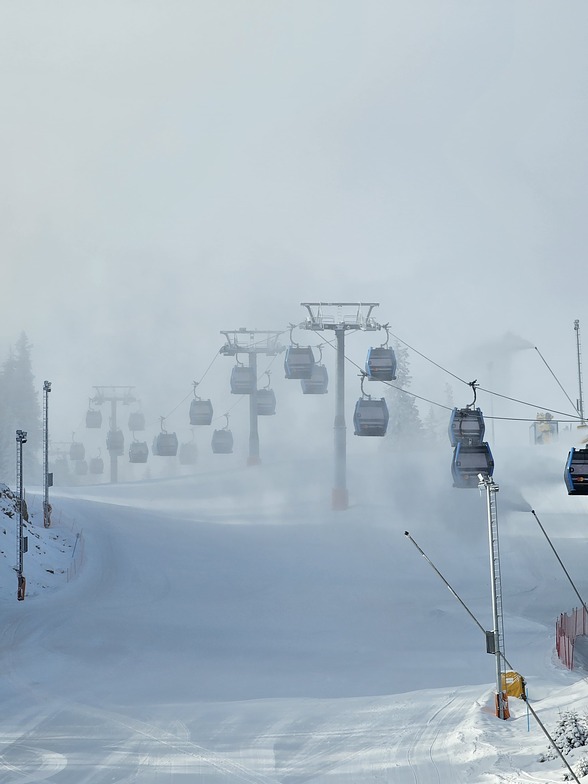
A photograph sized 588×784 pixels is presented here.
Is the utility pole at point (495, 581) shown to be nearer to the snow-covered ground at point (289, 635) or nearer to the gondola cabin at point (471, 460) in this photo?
the snow-covered ground at point (289, 635)

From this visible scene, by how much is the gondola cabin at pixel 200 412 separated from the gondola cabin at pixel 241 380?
102 inches

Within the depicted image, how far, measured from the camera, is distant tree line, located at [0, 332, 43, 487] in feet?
279

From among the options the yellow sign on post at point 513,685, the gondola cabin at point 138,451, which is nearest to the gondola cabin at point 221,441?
the gondola cabin at point 138,451

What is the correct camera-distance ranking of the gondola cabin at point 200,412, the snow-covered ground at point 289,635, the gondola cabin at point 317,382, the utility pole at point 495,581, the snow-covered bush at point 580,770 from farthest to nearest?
the gondola cabin at point 200,412, the gondola cabin at point 317,382, the utility pole at point 495,581, the snow-covered ground at point 289,635, the snow-covered bush at point 580,770

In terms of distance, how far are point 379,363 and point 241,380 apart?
16.7m

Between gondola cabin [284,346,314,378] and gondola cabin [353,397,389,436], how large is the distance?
5373 mm

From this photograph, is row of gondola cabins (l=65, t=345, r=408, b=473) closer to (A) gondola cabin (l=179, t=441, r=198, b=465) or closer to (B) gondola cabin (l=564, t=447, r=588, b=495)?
(A) gondola cabin (l=179, t=441, r=198, b=465)

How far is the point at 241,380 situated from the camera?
170 feet

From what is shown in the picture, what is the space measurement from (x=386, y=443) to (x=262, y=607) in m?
44.3

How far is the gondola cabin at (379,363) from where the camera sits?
3628 centimetres

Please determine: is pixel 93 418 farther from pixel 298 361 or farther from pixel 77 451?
pixel 298 361

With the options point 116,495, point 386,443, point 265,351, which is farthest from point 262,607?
point 386,443

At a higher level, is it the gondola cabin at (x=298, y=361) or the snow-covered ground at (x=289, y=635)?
the gondola cabin at (x=298, y=361)

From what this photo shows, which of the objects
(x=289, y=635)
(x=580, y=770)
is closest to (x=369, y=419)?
(x=289, y=635)
